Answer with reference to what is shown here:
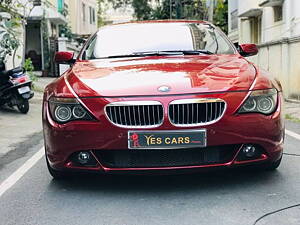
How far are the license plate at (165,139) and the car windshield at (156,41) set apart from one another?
63.5 inches

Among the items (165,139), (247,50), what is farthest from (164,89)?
(247,50)

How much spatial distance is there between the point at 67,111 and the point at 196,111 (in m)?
1.03

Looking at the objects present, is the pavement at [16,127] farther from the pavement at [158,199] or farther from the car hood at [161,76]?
the car hood at [161,76]

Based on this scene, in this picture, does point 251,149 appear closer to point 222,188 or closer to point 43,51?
point 222,188

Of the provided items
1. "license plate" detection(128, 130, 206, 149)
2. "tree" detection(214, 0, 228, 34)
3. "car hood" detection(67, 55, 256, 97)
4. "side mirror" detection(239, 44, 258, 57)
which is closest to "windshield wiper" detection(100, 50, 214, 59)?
"car hood" detection(67, 55, 256, 97)

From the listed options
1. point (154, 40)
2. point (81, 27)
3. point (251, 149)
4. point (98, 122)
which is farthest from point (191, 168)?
point (81, 27)

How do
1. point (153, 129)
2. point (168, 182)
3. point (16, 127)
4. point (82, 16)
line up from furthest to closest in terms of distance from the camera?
point (82, 16)
point (16, 127)
point (168, 182)
point (153, 129)

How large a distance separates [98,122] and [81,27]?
36.5 meters

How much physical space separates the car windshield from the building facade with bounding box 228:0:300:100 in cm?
361

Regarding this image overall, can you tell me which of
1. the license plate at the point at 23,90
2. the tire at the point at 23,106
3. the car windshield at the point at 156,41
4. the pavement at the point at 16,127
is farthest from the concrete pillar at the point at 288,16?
the car windshield at the point at 156,41

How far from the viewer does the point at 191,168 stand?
4.27 m

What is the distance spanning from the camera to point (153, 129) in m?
4.10

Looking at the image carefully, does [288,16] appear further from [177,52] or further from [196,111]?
[196,111]

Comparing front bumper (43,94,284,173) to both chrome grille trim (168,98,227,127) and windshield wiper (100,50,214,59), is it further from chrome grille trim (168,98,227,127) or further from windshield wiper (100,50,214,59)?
windshield wiper (100,50,214,59)
